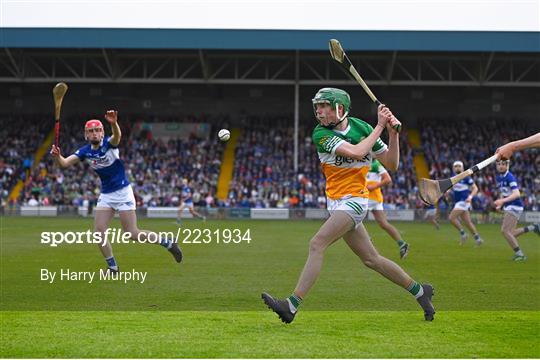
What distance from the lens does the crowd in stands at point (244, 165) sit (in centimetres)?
4278

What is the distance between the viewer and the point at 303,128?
166ft

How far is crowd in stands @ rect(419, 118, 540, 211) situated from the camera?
142 feet

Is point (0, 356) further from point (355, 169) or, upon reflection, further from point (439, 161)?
point (439, 161)

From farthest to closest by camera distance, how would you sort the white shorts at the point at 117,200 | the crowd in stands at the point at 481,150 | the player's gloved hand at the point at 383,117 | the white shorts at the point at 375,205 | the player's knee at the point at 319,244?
the crowd in stands at the point at 481,150 < the white shorts at the point at 375,205 < the white shorts at the point at 117,200 < the player's knee at the point at 319,244 < the player's gloved hand at the point at 383,117

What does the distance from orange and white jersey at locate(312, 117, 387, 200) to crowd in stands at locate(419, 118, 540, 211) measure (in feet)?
110

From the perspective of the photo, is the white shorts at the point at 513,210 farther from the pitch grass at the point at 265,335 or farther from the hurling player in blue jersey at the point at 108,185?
the hurling player in blue jersey at the point at 108,185

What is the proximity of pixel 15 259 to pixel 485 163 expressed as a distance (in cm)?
1226

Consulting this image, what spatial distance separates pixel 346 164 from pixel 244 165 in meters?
38.7

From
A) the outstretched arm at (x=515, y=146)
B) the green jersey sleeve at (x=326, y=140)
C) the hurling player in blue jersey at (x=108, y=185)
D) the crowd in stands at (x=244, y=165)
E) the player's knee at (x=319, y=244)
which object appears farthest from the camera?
the crowd in stands at (x=244, y=165)

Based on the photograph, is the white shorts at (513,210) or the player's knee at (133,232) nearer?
the player's knee at (133,232)

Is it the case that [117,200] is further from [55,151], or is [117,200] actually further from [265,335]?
[265,335]

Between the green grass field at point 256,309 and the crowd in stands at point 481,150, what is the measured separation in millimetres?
25221

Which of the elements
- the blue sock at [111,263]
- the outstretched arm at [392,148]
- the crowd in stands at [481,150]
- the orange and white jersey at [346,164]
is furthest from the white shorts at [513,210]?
the crowd in stands at [481,150]

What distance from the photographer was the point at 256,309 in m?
9.99
